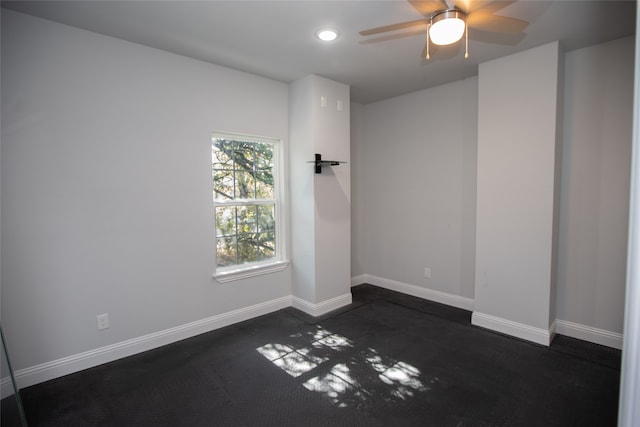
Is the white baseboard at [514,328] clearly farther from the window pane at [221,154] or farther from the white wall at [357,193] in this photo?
the window pane at [221,154]

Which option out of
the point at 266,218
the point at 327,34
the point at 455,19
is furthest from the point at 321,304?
the point at 455,19

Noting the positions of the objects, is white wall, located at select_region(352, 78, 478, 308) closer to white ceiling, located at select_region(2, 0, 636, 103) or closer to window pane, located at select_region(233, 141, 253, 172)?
white ceiling, located at select_region(2, 0, 636, 103)

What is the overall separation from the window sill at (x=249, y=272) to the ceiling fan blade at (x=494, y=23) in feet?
9.39

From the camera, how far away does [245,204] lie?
11.8ft

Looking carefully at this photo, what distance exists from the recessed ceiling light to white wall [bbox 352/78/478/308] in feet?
6.05

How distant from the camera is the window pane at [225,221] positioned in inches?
135

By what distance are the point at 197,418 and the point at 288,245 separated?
82.4 inches

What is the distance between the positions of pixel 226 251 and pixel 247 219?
0.41 m

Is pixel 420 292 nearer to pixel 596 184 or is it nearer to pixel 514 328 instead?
pixel 514 328

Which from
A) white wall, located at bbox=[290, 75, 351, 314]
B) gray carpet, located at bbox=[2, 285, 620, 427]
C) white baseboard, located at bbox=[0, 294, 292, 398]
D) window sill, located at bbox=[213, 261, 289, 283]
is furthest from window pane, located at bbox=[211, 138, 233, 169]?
gray carpet, located at bbox=[2, 285, 620, 427]

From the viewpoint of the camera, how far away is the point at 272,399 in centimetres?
225

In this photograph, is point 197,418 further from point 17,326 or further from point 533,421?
point 533,421

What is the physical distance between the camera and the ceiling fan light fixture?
197cm

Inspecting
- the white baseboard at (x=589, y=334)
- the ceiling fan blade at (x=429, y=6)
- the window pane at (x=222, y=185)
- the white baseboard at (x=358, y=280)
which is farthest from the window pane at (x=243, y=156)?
the white baseboard at (x=589, y=334)
